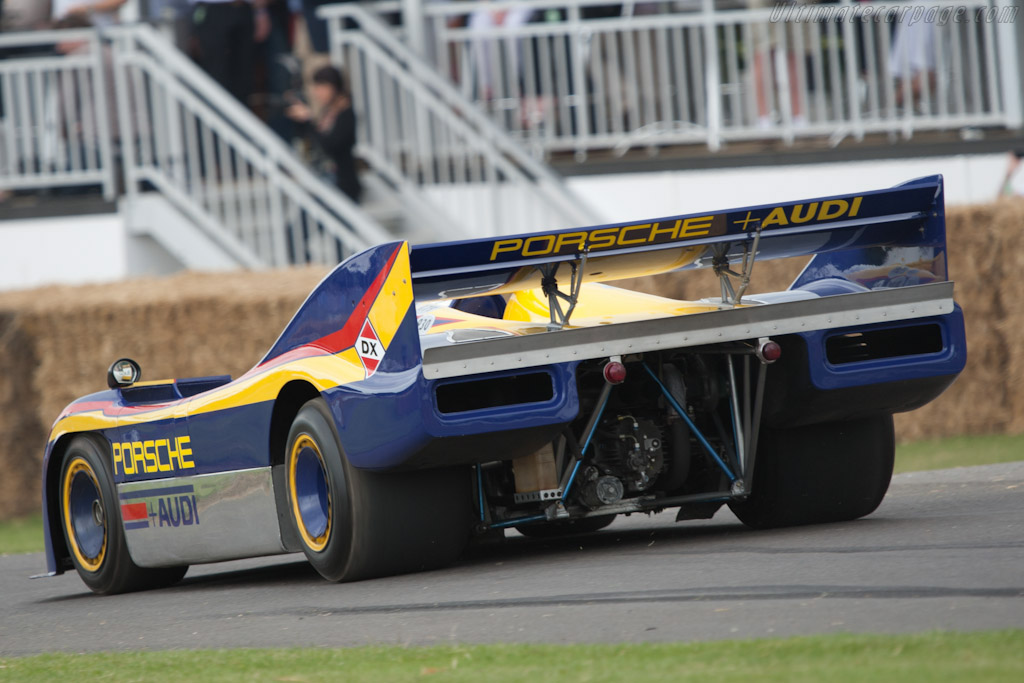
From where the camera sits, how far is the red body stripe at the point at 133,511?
24.7ft

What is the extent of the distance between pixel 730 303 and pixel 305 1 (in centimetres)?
948

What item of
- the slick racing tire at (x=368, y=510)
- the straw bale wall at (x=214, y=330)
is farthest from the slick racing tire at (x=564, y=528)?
the straw bale wall at (x=214, y=330)

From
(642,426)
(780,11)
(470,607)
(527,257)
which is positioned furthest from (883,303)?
(780,11)

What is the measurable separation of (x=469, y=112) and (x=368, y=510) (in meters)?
9.22

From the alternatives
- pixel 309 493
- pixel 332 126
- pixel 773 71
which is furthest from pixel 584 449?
pixel 773 71

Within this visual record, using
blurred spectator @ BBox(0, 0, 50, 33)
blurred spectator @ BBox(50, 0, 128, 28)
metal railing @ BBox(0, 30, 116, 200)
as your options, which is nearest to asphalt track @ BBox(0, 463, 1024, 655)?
metal railing @ BBox(0, 30, 116, 200)

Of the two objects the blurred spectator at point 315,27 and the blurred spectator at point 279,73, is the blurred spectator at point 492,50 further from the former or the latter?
the blurred spectator at point 279,73

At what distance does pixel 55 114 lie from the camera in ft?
48.5

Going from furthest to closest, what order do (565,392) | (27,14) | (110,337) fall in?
(27,14), (110,337), (565,392)

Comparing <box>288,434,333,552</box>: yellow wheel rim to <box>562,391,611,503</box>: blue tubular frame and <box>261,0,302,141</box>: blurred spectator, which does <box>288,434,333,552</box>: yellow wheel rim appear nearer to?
<box>562,391,611,503</box>: blue tubular frame

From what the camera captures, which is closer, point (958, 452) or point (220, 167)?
point (958, 452)

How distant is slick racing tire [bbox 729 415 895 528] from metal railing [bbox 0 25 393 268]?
7.01 metres

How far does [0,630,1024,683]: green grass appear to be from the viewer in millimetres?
A: 3838

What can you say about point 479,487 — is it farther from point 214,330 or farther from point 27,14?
point 27,14
